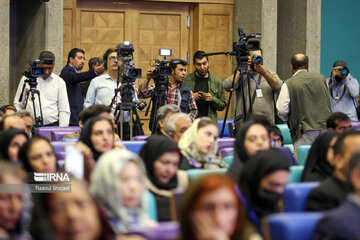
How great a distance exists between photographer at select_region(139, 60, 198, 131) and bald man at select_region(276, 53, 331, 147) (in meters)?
0.95

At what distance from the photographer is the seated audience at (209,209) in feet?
7.11

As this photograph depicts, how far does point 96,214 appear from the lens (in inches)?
86.5

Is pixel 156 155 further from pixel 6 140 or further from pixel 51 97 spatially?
pixel 51 97

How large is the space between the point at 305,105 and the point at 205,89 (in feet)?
4.74

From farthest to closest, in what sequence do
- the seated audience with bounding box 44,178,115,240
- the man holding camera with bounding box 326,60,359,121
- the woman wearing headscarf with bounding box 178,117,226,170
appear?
the man holding camera with bounding box 326,60,359,121 → the woman wearing headscarf with bounding box 178,117,226,170 → the seated audience with bounding box 44,178,115,240

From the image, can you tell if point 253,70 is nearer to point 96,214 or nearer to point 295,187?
point 295,187

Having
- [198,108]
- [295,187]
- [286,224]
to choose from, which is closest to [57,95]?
[198,108]

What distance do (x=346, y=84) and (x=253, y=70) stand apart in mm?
1631

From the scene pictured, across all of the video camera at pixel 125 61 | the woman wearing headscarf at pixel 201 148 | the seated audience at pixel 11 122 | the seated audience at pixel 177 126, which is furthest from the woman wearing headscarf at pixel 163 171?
the video camera at pixel 125 61

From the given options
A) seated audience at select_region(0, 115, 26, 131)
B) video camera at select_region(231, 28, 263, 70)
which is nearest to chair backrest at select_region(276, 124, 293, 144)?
video camera at select_region(231, 28, 263, 70)

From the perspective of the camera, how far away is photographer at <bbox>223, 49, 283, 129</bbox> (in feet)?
22.6

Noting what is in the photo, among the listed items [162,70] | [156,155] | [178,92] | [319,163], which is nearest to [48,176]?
[156,155]

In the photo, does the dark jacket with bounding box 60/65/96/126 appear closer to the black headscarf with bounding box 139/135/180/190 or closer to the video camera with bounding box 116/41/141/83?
the video camera with bounding box 116/41/141/83

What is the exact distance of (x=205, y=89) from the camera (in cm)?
750
